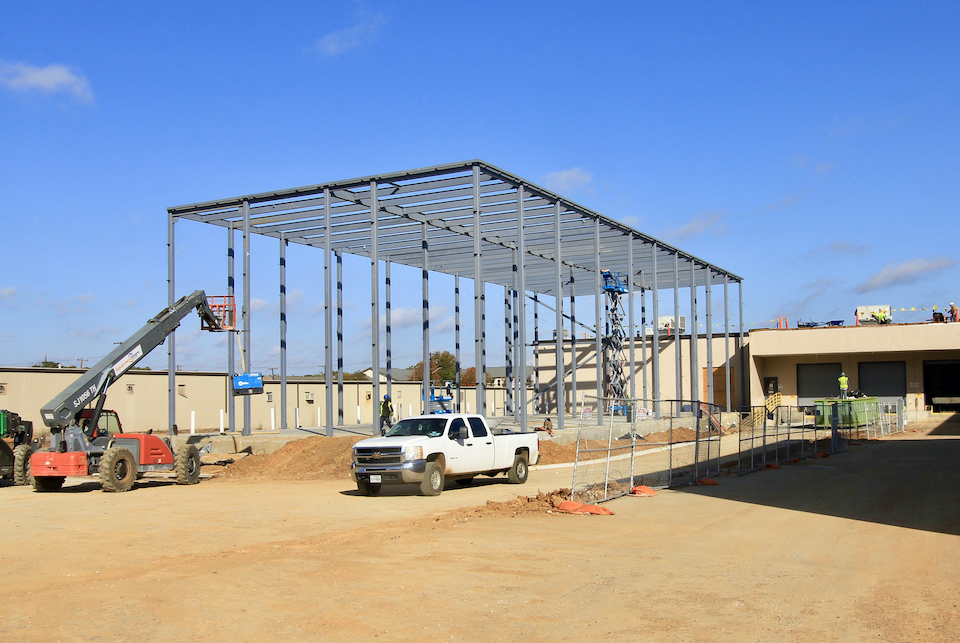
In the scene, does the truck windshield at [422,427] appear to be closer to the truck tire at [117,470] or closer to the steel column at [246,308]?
the truck tire at [117,470]

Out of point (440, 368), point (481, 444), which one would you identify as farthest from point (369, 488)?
point (440, 368)

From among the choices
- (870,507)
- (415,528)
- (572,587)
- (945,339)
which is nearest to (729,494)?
(870,507)

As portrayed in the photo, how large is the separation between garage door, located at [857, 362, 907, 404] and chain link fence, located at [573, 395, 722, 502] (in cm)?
1720

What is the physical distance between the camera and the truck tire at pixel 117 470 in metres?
19.5

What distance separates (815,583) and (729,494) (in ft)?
29.1

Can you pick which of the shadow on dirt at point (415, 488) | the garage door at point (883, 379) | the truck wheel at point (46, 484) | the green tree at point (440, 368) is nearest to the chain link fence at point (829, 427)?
the garage door at point (883, 379)

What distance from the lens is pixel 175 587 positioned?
8875mm

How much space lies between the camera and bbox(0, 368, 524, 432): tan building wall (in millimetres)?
37812

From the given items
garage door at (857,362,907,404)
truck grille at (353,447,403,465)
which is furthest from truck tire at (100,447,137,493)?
garage door at (857,362,907,404)

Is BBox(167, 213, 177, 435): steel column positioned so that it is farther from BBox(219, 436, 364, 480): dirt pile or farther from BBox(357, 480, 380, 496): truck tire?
BBox(357, 480, 380, 496): truck tire

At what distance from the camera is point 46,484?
799 inches

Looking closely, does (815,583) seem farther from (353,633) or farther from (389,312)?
(389,312)

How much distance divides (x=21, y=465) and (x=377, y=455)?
10.7m

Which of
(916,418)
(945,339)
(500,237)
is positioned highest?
(500,237)
